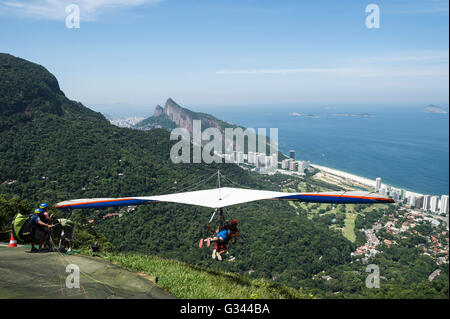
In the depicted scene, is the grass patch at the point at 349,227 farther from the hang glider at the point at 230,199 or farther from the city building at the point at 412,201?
the hang glider at the point at 230,199

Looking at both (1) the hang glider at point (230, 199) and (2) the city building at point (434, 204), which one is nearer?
(1) the hang glider at point (230, 199)

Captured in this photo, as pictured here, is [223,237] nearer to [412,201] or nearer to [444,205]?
[412,201]

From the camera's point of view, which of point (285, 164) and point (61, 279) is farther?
point (285, 164)

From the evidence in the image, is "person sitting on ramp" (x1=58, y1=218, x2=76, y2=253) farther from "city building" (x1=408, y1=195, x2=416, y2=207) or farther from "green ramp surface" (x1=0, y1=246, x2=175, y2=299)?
"city building" (x1=408, y1=195, x2=416, y2=207)

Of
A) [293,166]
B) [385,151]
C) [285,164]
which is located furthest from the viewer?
[385,151]

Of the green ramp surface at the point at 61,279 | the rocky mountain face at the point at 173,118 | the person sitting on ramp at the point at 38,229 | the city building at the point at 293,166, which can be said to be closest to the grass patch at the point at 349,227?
the city building at the point at 293,166

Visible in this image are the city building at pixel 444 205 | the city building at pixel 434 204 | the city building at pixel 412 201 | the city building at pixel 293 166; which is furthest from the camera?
the city building at pixel 293 166

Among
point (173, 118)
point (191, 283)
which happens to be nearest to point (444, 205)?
point (191, 283)

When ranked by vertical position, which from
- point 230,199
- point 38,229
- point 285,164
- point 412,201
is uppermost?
point 230,199
